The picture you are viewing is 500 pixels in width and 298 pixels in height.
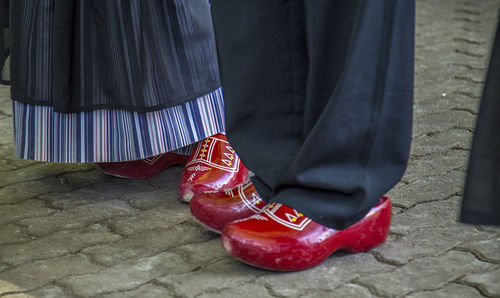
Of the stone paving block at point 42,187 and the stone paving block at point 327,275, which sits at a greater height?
the stone paving block at point 327,275

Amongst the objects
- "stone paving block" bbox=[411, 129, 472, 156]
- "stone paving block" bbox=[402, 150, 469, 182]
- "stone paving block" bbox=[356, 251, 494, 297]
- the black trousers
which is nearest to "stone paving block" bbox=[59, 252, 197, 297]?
the black trousers

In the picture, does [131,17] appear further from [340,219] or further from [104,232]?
[340,219]

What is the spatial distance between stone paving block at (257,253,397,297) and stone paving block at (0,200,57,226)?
682mm

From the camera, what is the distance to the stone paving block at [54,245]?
5.23 ft

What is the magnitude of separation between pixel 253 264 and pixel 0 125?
1.47 meters

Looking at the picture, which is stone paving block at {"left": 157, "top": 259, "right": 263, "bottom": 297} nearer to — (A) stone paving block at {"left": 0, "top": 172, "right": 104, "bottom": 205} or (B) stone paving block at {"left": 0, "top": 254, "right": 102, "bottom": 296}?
(B) stone paving block at {"left": 0, "top": 254, "right": 102, "bottom": 296}

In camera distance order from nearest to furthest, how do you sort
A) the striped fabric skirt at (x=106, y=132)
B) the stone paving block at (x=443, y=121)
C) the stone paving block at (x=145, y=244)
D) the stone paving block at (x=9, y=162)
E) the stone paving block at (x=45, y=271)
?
the stone paving block at (x=45, y=271)
the stone paving block at (x=145, y=244)
the striped fabric skirt at (x=106, y=132)
the stone paving block at (x=9, y=162)
the stone paving block at (x=443, y=121)

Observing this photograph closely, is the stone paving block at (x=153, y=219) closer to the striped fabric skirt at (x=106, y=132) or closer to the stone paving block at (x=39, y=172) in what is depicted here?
the striped fabric skirt at (x=106, y=132)

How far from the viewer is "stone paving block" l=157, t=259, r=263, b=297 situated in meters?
1.43

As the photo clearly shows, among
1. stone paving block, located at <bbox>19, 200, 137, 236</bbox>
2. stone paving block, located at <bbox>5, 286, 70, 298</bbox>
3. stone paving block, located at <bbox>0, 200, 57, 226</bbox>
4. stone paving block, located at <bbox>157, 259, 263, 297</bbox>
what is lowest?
stone paving block, located at <bbox>0, 200, 57, 226</bbox>

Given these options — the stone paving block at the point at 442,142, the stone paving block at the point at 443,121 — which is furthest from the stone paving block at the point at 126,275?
the stone paving block at the point at 443,121

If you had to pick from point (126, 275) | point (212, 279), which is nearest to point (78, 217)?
point (126, 275)

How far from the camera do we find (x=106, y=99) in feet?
6.30

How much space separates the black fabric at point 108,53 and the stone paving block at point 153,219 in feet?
0.90
